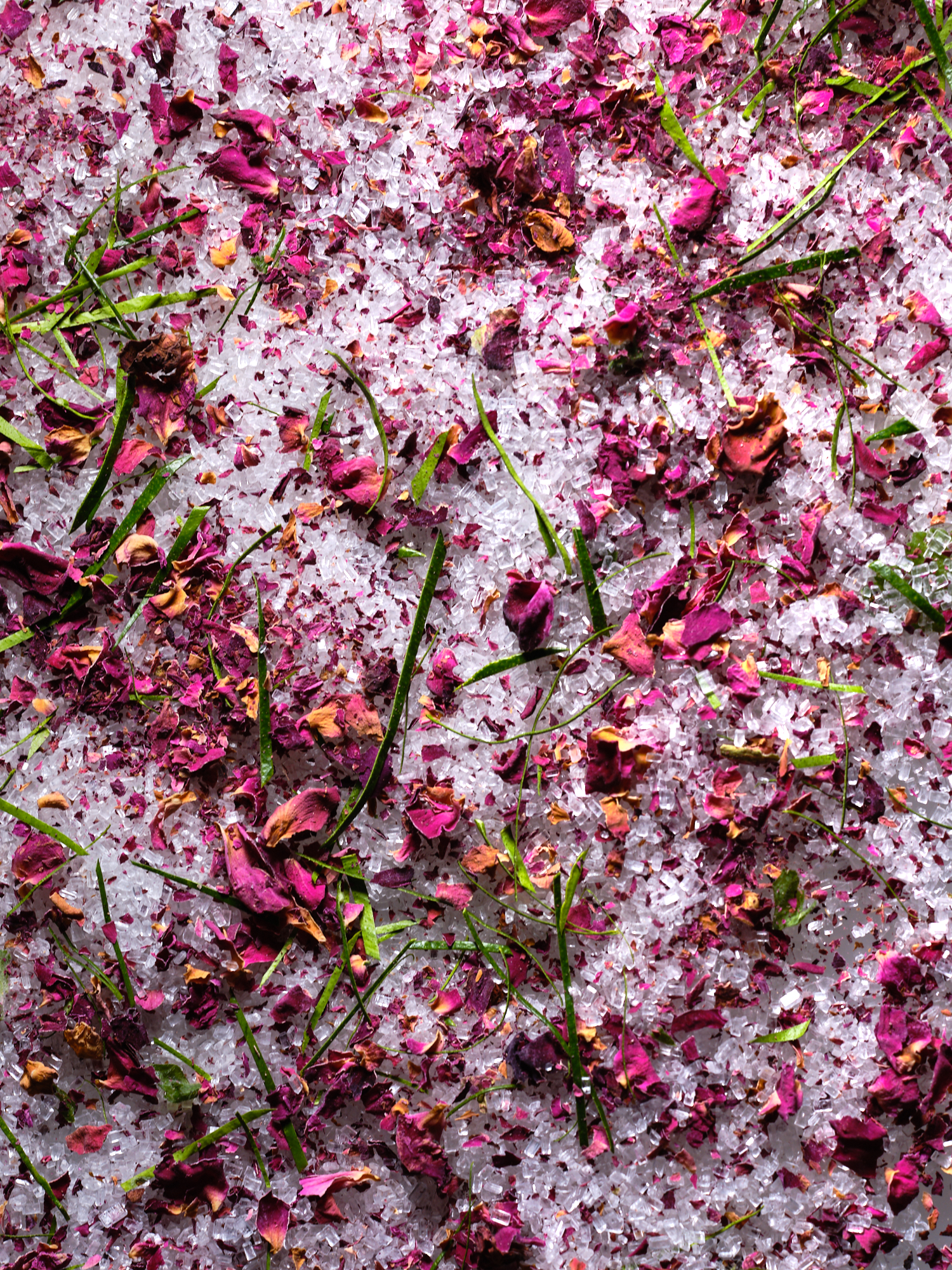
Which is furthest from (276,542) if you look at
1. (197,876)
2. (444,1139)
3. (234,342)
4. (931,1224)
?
(931,1224)

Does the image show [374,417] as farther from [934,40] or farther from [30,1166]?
[30,1166]

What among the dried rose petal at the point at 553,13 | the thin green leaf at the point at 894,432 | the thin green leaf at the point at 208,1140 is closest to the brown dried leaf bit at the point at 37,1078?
the thin green leaf at the point at 208,1140

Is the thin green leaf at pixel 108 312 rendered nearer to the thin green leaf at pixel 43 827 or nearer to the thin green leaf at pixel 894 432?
the thin green leaf at pixel 43 827

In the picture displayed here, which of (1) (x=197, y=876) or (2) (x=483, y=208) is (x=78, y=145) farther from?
(1) (x=197, y=876)

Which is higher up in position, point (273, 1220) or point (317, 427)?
point (317, 427)

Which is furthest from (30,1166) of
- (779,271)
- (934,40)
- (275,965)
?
(934,40)

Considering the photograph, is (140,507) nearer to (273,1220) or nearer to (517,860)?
(517,860)

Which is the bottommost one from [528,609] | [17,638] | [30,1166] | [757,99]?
[30,1166]
